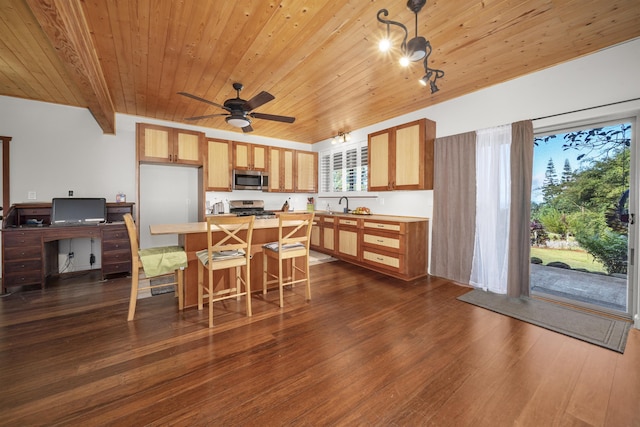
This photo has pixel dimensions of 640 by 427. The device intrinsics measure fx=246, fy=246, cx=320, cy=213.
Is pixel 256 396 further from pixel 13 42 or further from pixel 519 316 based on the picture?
pixel 13 42

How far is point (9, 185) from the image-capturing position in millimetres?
3695

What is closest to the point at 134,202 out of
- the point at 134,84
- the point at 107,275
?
the point at 107,275

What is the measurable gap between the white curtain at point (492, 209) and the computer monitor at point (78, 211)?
19.0 feet

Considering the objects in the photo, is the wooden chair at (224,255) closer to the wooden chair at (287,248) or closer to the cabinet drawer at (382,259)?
the wooden chair at (287,248)

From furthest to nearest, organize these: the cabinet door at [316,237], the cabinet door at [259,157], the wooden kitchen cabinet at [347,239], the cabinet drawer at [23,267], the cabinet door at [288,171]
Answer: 1. the cabinet door at [288,171]
2. the cabinet door at [316,237]
3. the cabinet door at [259,157]
4. the wooden kitchen cabinet at [347,239]
5. the cabinet drawer at [23,267]

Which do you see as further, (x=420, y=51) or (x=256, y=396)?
(x=420, y=51)

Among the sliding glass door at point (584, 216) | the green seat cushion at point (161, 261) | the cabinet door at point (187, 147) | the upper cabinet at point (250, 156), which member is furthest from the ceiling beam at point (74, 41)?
the sliding glass door at point (584, 216)

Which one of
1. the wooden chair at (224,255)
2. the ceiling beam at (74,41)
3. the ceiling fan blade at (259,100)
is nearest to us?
the ceiling beam at (74,41)

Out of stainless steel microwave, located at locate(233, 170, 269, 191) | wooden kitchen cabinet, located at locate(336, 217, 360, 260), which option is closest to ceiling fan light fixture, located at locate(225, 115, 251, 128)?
stainless steel microwave, located at locate(233, 170, 269, 191)

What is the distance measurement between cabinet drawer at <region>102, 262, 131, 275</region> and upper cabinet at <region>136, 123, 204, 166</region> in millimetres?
1846

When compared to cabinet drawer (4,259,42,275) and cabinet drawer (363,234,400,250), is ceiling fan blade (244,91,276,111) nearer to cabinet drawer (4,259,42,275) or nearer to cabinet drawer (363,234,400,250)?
cabinet drawer (363,234,400,250)

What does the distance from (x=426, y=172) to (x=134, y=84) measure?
172 inches

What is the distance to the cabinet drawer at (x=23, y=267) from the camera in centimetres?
325

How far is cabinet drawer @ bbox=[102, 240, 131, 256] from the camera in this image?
12.3 ft
